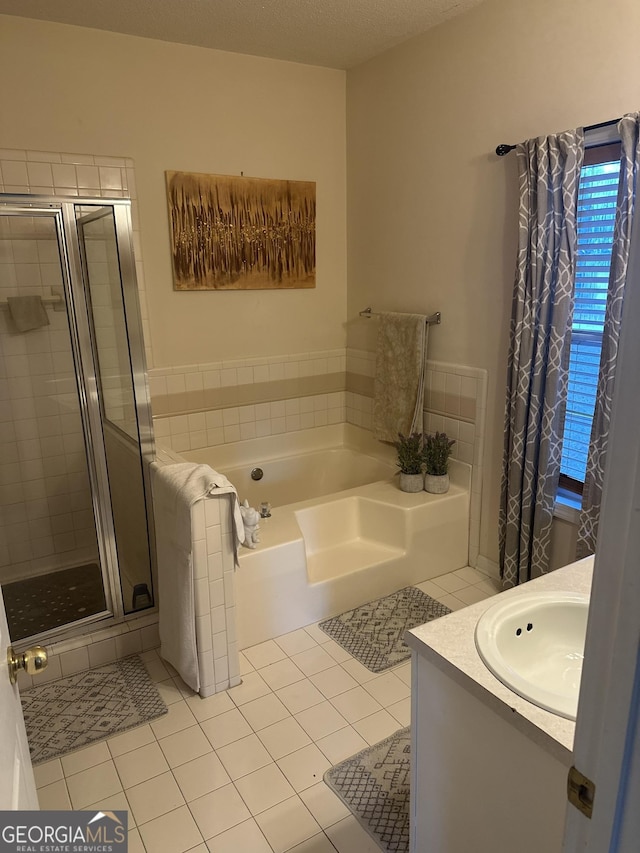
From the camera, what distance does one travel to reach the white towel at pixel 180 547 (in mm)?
2109

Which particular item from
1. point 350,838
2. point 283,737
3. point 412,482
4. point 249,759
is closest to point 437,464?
point 412,482

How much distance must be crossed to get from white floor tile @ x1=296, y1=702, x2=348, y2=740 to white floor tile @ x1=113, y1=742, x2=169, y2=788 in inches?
19.0

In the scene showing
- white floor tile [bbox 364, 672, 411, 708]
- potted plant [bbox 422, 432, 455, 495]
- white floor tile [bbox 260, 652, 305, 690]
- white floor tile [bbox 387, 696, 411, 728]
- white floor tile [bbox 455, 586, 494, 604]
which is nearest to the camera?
white floor tile [bbox 387, 696, 411, 728]

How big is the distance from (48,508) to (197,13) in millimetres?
2484

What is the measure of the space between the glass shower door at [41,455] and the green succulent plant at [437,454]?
1.62 metres

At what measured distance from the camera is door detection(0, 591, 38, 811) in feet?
2.61

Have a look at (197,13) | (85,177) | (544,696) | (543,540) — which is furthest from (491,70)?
(544,696)

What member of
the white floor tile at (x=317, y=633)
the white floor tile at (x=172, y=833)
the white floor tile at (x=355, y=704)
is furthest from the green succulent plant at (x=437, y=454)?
the white floor tile at (x=172, y=833)

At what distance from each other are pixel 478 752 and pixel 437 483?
1886 millimetres

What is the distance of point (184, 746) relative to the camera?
1980 millimetres

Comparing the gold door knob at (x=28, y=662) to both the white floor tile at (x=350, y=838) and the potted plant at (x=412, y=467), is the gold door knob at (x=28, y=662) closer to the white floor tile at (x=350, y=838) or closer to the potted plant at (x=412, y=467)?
the white floor tile at (x=350, y=838)

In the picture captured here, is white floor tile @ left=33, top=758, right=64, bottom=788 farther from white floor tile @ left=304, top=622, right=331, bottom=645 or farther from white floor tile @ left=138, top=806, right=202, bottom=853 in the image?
white floor tile @ left=304, top=622, right=331, bottom=645

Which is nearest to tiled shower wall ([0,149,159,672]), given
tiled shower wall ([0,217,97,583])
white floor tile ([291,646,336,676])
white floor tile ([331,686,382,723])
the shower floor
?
tiled shower wall ([0,217,97,583])

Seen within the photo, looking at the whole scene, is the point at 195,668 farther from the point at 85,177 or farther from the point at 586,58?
the point at 586,58
